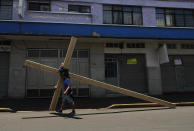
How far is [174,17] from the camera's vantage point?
14.5m

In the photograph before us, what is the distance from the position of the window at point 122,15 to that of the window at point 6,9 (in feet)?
23.6

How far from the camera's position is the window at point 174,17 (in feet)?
46.6

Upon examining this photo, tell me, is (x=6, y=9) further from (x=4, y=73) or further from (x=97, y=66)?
(x=97, y=66)

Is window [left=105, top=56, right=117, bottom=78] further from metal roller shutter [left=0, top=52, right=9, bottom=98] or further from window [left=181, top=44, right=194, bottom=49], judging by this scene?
metal roller shutter [left=0, top=52, right=9, bottom=98]

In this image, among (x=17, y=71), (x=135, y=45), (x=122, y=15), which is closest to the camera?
(x=17, y=71)

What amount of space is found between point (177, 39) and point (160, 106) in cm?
601

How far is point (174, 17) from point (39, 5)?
1169 cm

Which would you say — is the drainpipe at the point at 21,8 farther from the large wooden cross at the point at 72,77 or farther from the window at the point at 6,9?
the large wooden cross at the point at 72,77

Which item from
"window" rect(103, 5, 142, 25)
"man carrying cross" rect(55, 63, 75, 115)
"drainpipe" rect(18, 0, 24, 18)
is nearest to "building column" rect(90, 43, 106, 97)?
"window" rect(103, 5, 142, 25)

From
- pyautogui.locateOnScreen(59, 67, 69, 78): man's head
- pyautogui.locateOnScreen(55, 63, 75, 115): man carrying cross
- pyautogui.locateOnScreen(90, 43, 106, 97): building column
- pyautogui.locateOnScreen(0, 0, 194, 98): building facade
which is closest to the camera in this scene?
pyautogui.locateOnScreen(55, 63, 75, 115): man carrying cross

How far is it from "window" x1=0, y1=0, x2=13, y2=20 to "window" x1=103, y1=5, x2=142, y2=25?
23.6 feet

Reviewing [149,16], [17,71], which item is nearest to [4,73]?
[17,71]

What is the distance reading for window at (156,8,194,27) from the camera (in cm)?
1422

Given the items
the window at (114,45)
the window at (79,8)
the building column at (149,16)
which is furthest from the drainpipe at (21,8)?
the building column at (149,16)
